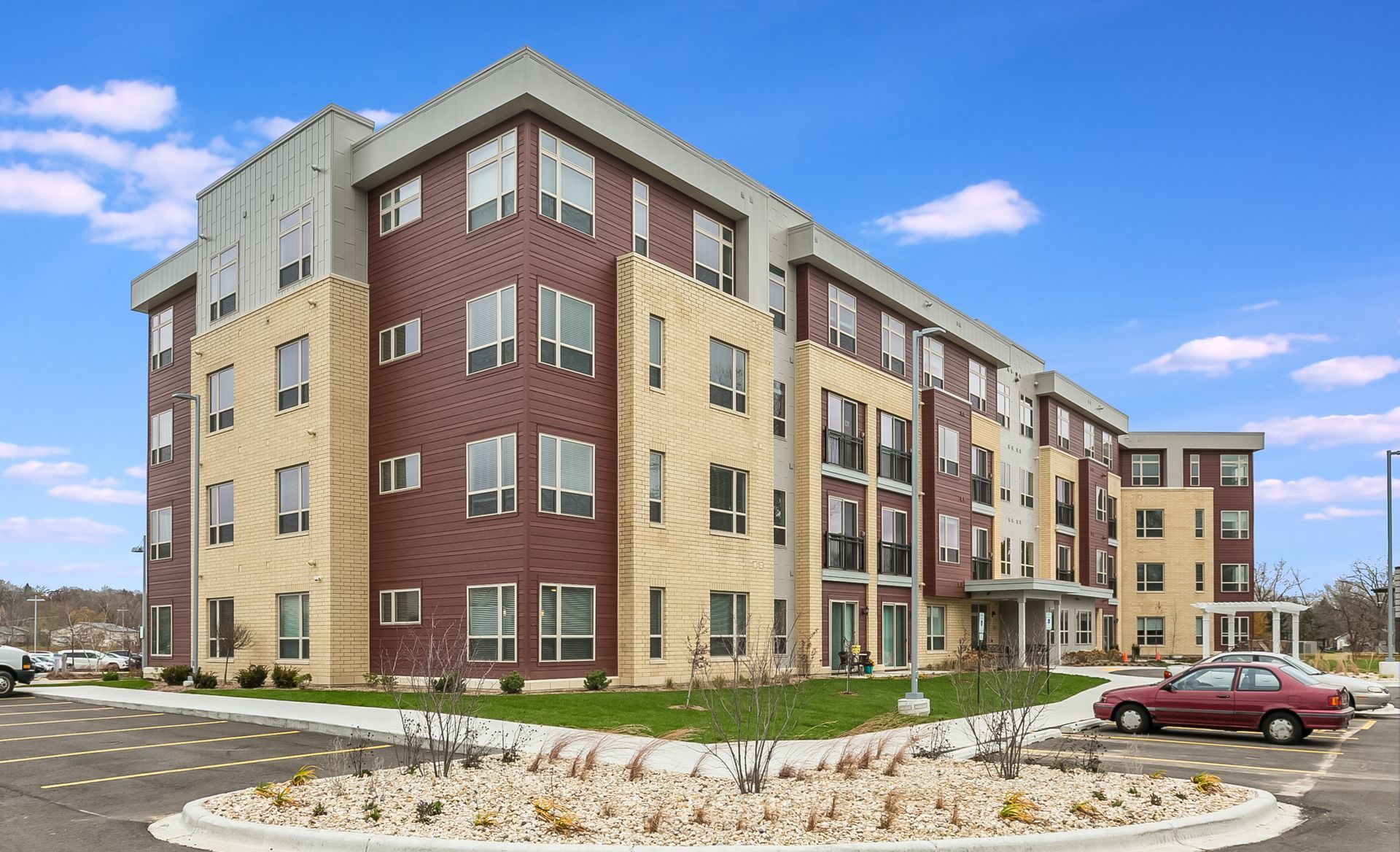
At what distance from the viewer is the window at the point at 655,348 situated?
97.4ft

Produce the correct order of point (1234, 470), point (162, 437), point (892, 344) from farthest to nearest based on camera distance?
point (1234, 470) → point (892, 344) → point (162, 437)

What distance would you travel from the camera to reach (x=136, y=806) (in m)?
12.6

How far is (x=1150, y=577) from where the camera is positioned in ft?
223

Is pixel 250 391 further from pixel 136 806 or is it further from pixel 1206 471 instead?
pixel 1206 471

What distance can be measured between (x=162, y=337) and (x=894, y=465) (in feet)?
90.2

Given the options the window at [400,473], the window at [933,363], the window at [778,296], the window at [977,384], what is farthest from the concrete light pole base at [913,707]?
the window at [977,384]

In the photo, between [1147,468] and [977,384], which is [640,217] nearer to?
[977,384]

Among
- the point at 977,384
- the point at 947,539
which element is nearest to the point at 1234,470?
the point at 977,384

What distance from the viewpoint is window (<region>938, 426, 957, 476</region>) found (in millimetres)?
44531

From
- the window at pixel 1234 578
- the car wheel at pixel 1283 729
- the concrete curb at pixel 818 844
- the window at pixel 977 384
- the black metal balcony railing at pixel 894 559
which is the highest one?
the window at pixel 977 384

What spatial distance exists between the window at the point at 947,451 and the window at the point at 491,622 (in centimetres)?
2217

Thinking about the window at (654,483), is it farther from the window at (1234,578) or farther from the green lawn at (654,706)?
the window at (1234,578)

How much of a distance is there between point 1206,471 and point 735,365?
47719 millimetres

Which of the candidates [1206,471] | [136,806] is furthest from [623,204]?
[1206,471]
